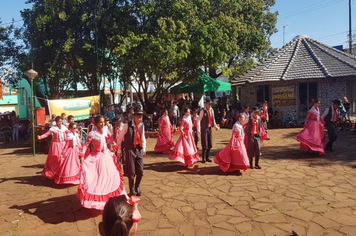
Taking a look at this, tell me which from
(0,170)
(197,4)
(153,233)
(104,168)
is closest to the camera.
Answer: (153,233)

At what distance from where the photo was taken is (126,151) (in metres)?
6.53

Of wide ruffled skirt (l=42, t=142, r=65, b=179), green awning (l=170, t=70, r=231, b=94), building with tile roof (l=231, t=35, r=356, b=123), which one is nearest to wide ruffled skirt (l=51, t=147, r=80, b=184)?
wide ruffled skirt (l=42, t=142, r=65, b=179)

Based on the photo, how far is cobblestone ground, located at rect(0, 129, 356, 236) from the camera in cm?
511

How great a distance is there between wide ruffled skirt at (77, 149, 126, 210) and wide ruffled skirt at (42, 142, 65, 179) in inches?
104

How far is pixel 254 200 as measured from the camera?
20.4ft

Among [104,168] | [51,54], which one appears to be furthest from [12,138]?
[104,168]

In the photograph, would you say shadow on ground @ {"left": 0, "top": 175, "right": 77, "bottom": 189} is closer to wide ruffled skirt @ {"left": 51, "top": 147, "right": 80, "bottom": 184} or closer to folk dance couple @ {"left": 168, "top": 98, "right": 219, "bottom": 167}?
Result: wide ruffled skirt @ {"left": 51, "top": 147, "right": 80, "bottom": 184}

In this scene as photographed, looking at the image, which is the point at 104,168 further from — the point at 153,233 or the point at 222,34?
the point at 222,34

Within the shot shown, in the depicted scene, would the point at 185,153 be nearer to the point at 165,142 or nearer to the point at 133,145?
the point at 133,145

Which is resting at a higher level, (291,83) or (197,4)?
(197,4)

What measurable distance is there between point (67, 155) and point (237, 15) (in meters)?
18.0

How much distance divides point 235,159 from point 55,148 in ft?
16.0

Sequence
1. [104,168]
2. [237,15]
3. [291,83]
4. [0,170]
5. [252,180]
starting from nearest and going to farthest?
1. [104,168]
2. [252,180]
3. [0,170]
4. [291,83]
5. [237,15]

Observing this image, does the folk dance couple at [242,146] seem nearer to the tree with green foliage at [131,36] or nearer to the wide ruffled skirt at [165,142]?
the wide ruffled skirt at [165,142]
